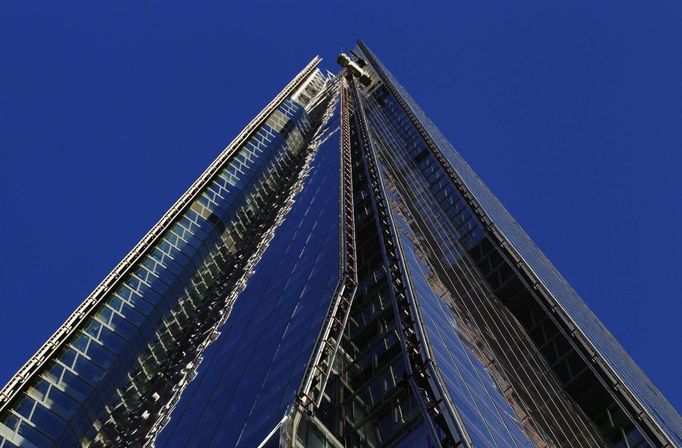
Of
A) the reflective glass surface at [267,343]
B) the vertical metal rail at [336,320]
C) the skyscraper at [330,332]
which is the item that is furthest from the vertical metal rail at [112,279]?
the vertical metal rail at [336,320]

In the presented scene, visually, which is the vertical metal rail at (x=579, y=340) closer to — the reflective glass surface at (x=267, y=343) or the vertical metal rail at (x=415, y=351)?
the reflective glass surface at (x=267, y=343)

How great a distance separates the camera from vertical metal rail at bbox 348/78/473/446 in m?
32.7

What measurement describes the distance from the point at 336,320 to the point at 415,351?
11.3 ft

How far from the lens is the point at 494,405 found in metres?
42.7

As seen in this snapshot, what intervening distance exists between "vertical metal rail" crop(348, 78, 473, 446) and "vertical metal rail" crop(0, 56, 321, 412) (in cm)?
1954

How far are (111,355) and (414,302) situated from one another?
90.9 ft

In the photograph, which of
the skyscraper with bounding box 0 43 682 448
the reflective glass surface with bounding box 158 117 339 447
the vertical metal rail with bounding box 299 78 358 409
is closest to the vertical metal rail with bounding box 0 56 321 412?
the skyscraper with bounding box 0 43 682 448

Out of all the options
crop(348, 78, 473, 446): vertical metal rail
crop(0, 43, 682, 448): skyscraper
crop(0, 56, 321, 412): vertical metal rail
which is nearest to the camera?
crop(348, 78, 473, 446): vertical metal rail

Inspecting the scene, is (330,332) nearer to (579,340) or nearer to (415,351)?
(415,351)

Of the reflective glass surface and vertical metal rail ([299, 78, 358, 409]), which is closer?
vertical metal rail ([299, 78, 358, 409])

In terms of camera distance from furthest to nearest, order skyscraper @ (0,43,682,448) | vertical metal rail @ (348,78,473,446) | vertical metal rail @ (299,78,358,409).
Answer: skyscraper @ (0,43,682,448)
vertical metal rail @ (299,78,358,409)
vertical metal rail @ (348,78,473,446)

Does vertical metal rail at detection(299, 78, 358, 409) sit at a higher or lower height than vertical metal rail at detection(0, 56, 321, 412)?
lower

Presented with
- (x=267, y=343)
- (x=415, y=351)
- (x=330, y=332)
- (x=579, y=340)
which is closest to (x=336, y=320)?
(x=330, y=332)

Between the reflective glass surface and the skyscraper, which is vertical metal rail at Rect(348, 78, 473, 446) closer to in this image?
the skyscraper
